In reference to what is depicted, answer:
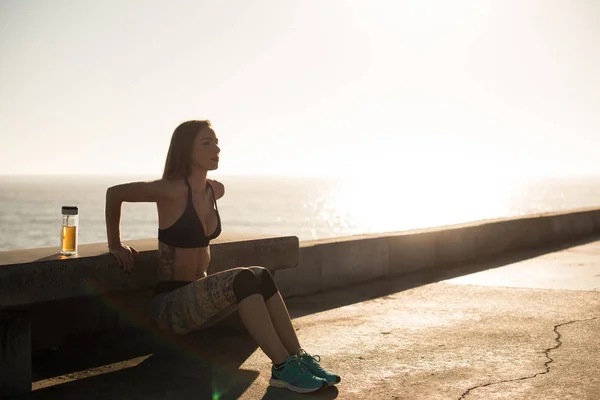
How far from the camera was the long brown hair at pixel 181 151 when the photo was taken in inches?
200

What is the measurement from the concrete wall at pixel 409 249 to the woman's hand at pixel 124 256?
2755 mm

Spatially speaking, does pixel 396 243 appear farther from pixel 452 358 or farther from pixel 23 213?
pixel 23 213

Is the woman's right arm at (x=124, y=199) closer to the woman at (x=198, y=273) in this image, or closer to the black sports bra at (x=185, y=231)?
the woman at (x=198, y=273)

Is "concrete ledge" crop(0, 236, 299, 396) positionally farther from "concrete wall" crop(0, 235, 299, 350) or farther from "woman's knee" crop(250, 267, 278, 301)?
"woman's knee" crop(250, 267, 278, 301)

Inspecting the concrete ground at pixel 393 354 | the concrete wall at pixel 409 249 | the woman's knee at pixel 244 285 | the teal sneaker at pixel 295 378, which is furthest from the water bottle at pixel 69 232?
the concrete wall at pixel 409 249

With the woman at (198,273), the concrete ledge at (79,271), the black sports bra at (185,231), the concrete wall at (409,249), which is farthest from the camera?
the concrete wall at (409,249)

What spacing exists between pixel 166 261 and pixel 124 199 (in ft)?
1.64

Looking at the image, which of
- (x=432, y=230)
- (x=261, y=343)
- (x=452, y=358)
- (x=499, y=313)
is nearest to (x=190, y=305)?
(x=261, y=343)

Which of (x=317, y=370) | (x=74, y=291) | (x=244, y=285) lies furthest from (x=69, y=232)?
(x=317, y=370)

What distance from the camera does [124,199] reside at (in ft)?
15.8

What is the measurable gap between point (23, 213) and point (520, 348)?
13361 centimetres

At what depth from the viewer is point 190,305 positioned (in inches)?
185

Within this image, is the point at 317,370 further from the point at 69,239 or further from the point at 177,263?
the point at 69,239

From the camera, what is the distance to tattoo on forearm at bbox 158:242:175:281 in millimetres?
4961
